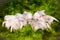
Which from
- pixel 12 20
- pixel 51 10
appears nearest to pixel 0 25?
pixel 12 20

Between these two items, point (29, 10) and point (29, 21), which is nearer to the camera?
point (29, 21)

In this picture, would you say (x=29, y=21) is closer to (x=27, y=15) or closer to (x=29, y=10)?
(x=27, y=15)

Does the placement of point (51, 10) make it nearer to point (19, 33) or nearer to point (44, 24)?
point (44, 24)

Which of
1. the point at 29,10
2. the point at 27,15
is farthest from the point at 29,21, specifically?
the point at 29,10
